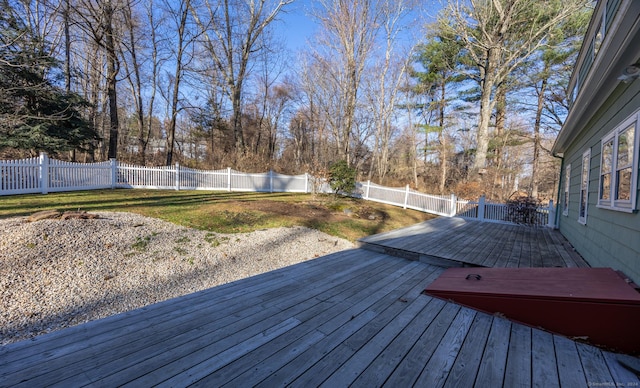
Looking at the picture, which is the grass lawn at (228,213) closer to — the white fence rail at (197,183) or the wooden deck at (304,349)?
the white fence rail at (197,183)

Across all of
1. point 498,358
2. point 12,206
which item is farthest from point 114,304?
point 12,206

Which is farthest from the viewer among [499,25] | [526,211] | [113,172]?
[499,25]

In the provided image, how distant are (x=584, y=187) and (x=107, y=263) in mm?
7594

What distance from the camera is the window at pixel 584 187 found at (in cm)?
424

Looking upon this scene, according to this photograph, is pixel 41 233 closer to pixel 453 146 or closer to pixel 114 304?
pixel 114 304

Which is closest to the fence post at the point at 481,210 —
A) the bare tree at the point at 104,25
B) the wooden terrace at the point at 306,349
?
the wooden terrace at the point at 306,349

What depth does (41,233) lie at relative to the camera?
4.00 meters

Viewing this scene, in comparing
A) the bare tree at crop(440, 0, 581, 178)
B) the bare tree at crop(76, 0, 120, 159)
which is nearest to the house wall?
the bare tree at crop(440, 0, 581, 178)

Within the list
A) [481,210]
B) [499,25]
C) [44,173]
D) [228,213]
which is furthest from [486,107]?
[44,173]

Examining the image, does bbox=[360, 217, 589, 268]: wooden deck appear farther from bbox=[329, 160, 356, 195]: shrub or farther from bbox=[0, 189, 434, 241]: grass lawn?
bbox=[329, 160, 356, 195]: shrub

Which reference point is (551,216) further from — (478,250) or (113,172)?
(113,172)

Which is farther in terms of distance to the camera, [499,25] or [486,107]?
[486,107]

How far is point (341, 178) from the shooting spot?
10617mm

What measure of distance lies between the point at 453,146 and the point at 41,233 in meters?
20.3
